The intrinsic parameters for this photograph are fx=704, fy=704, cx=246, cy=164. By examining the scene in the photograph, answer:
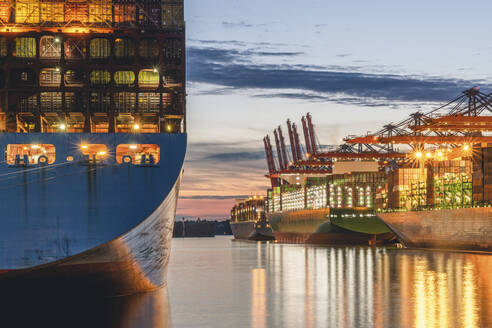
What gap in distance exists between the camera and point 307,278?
29.5 meters

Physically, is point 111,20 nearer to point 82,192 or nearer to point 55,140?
point 55,140

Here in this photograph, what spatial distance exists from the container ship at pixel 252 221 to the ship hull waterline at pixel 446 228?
64819 millimetres

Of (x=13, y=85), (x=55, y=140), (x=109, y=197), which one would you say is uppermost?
(x=13, y=85)

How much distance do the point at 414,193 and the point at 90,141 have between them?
4637 cm

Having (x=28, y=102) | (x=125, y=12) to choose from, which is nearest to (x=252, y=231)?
(x=125, y=12)

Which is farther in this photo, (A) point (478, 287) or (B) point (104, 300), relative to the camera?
(A) point (478, 287)

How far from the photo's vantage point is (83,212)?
61.3 ft

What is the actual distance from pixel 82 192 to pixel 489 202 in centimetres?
3799

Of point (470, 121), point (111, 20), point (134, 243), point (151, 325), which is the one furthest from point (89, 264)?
point (470, 121)

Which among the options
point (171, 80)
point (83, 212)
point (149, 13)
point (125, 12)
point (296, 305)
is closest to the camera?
point (83, 212)

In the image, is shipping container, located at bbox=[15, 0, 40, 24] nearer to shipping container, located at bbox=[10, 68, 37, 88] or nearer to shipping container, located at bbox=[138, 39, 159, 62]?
shipping container, located at bbox=[10, 68, 37, 88]

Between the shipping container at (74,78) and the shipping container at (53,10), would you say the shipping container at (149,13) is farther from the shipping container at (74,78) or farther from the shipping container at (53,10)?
the shipping container at (74,78)

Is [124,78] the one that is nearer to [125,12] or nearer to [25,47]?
[125,12]

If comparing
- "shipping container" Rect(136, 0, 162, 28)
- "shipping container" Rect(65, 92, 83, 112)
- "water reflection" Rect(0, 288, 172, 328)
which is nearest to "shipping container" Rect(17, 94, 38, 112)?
"shipping container" Rect(65, 92, 83, 112)
